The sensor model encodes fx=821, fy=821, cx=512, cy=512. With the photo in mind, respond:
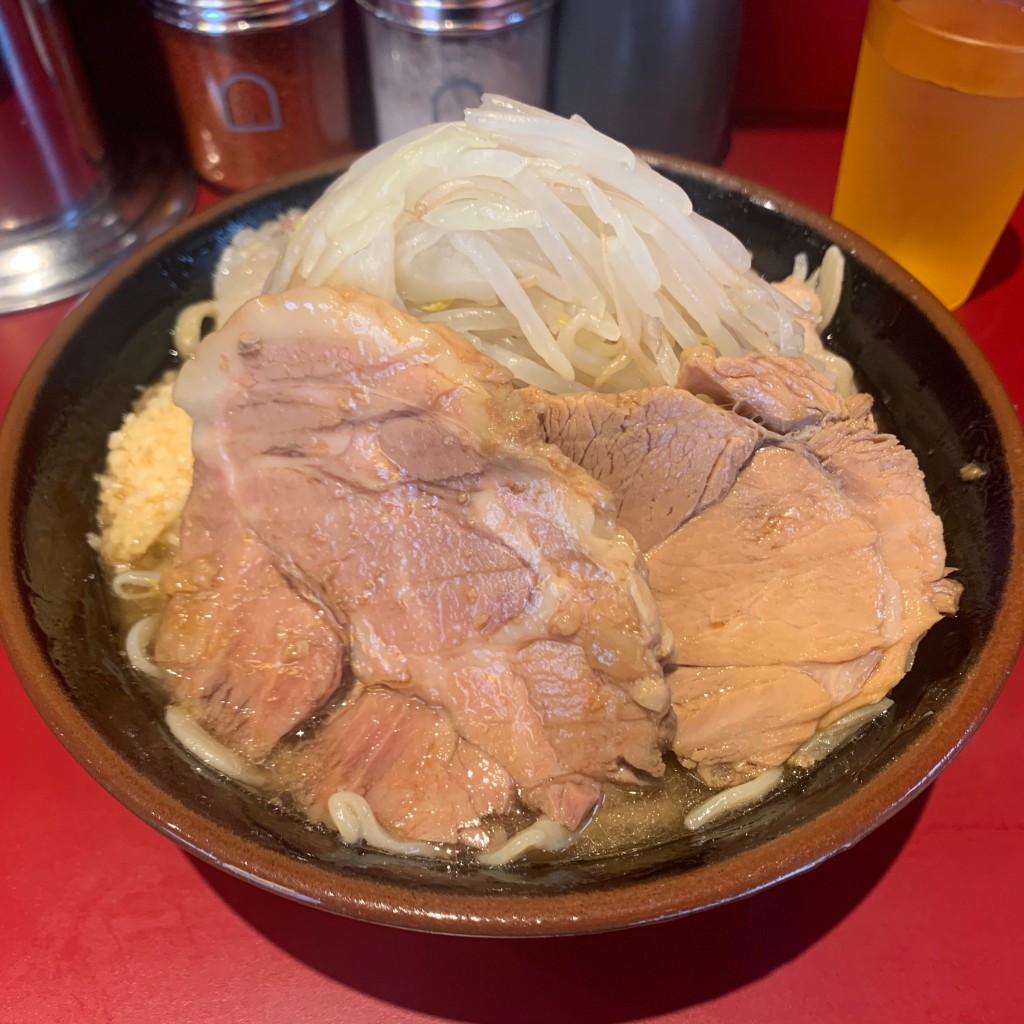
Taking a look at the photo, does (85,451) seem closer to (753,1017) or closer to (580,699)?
(580,699)

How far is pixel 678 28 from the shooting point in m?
2.19

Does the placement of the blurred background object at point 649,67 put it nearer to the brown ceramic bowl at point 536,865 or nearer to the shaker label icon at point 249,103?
the brown ceramic bowl at point 536,865

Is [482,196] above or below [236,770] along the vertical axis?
above

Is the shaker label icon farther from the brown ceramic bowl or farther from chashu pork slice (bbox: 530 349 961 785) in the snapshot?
chashu pork slice (bbox: 530 349 961 785)

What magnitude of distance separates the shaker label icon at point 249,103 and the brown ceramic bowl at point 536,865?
0.56 m

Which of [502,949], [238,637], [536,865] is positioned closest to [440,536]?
[238,637]

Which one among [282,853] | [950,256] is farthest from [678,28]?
[282,853]

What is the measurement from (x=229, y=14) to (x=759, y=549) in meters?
1.89

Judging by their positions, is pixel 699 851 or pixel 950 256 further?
pixel 950 256

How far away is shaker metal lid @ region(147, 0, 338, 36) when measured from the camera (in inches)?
82.0

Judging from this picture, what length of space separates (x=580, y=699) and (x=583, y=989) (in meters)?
0.44

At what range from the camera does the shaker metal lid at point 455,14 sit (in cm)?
200

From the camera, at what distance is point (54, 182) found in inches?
92.4

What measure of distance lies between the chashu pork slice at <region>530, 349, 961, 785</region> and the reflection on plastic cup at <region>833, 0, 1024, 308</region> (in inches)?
39.7
